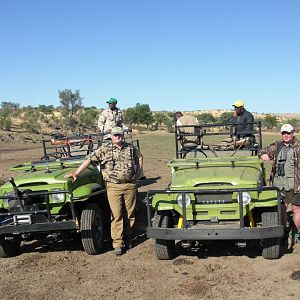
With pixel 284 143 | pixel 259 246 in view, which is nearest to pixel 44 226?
pixel 259 246

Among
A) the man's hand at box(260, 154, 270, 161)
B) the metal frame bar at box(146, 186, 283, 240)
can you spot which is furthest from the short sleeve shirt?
the man's hand at box(260, 154, 270, 161)

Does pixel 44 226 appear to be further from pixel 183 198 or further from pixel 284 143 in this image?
pixel 284 143

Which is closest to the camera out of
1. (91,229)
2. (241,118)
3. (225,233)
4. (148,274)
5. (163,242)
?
(225,233)

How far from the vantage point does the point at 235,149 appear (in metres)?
8.53

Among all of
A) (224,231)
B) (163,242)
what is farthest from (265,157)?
(163,242)

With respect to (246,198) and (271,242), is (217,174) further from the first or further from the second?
(271,242)

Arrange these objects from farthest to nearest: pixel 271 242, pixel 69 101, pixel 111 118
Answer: pixel 69 101 → pixel 111 118 → pixel 271 242

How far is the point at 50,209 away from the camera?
7.14 meters

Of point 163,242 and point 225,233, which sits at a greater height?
point 225,233

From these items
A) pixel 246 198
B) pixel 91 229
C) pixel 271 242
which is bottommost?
pixel 271 242

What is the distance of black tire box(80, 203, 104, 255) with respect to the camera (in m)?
7.00

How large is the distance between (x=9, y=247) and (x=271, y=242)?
13.2ft

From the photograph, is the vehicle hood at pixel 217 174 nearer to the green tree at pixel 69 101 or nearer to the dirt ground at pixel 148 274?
the dirt ground at pixel 148 274

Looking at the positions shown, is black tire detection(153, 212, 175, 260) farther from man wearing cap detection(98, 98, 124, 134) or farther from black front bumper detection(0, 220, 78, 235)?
man wearing cap detection(98, 98, 124, 134)
